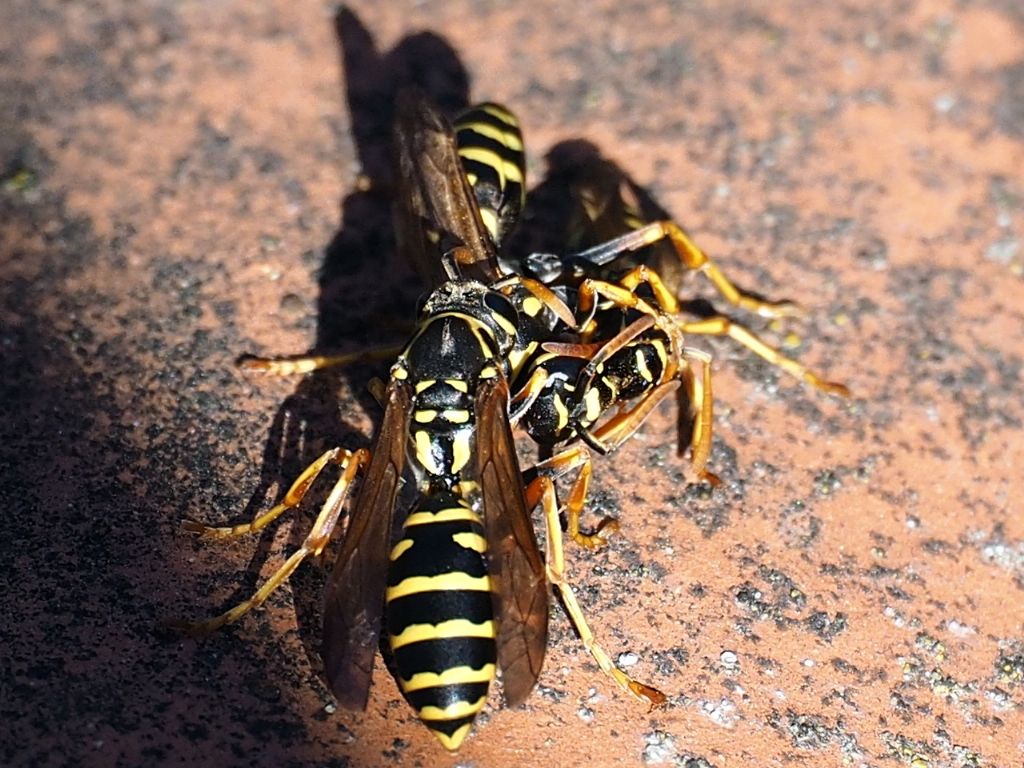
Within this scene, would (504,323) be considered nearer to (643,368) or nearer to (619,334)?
(619,334)

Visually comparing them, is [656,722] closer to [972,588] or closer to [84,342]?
[972,588]

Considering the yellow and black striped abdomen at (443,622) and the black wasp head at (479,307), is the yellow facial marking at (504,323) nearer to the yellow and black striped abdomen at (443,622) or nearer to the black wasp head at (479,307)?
the black wasp head at (479,307)

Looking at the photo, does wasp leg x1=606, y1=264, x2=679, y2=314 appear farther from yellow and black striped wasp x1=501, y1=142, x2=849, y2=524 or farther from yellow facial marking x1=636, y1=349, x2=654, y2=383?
yellow facial marking x1=636, y1=349, x2=654, y2=383

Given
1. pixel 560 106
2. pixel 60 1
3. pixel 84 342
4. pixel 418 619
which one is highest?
pixel 60 1

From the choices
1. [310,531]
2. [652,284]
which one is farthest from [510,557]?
[652,284]

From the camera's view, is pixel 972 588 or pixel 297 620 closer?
pixel 297 620

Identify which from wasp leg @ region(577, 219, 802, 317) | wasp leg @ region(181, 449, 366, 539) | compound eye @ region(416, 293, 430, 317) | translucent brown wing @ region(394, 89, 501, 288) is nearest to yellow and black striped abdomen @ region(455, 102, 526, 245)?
translucent brown wing @ region(394, 89, 501, 288)

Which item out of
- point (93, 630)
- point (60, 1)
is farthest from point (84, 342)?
point (60, 1)
